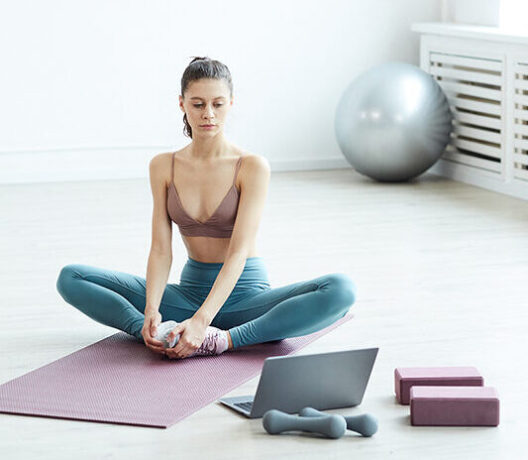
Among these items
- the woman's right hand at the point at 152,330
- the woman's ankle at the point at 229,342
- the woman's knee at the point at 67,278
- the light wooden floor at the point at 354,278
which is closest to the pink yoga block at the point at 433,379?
the light wooden floor at the point at 354,278

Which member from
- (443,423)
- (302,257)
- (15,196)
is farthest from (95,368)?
(15,196)

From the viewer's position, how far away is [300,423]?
6.66ft

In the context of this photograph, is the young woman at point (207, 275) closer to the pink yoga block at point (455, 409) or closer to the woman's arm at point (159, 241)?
the woman's arm at point (159, 241)

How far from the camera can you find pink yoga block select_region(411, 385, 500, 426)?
6.75 ft

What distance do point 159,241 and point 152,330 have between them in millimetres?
250

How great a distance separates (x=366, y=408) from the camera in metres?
2.18

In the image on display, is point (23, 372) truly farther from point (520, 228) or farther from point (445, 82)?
point (445, 82)

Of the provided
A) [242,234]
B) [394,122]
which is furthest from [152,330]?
[394,122]

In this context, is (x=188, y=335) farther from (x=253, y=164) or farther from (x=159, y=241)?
(x=253, y=164)

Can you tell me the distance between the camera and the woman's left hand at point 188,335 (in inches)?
95.3

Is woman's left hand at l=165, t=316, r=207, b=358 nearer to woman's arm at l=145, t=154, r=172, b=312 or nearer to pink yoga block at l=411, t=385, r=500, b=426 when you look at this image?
woman's arm at l=145, t=154, r=172, b=312

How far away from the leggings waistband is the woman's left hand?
0.20m

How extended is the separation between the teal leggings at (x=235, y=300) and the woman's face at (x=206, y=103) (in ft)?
1.22

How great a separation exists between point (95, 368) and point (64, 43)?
3.26m
